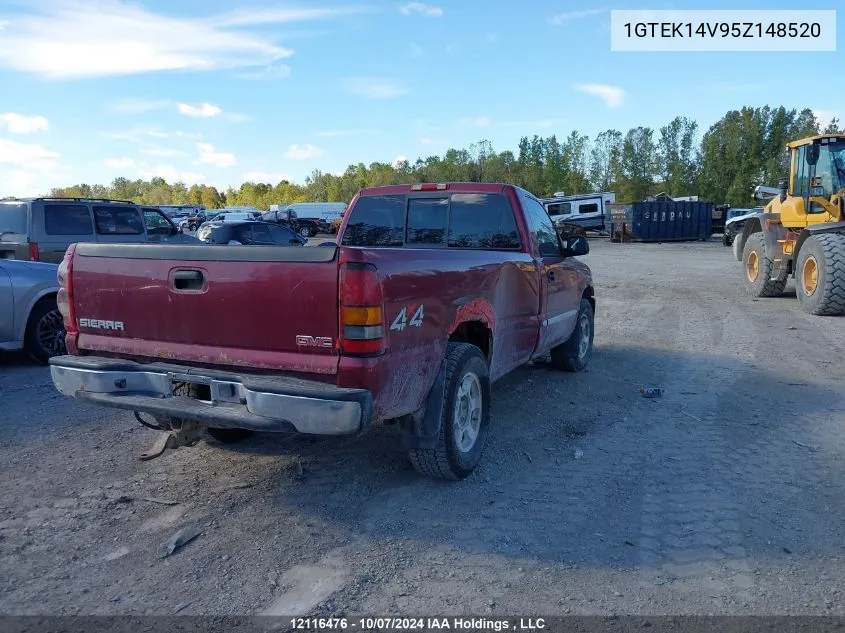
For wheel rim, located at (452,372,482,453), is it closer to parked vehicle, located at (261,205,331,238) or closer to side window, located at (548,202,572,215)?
side window, located at (548,202,572,215)

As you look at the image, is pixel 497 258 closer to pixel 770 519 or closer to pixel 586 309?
pixel 770 519

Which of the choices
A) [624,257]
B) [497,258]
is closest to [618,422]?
[497,258]

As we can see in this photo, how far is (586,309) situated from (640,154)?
76761mm

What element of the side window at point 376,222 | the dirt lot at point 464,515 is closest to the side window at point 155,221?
the dirt lot at point 464,515

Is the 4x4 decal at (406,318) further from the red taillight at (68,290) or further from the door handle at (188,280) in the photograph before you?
the red taillight at (68,290)

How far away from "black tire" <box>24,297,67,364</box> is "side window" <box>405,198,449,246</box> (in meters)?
4.29

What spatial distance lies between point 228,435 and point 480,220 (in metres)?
2.67

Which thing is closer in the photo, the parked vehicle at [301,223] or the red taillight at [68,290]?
the red taillight at [68,290]

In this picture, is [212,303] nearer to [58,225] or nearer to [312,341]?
[312,341]

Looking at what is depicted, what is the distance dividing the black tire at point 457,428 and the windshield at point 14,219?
351 inches

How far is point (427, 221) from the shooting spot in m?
5.82

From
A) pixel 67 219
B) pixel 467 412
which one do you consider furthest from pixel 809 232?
pixel 67 219

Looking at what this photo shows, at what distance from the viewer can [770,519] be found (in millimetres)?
3867

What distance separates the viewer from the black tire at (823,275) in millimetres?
10852
